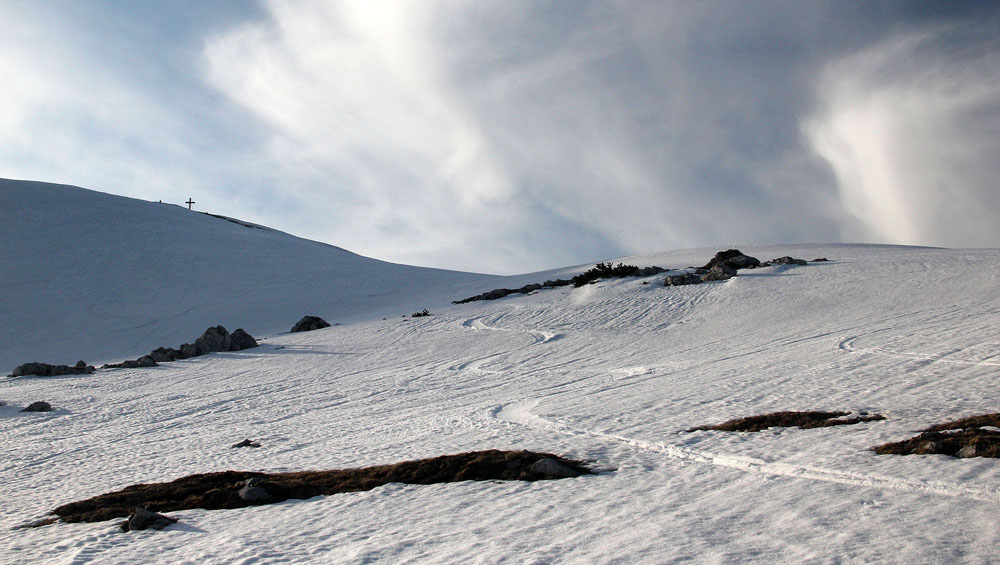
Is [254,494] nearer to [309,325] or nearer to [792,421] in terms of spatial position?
[792,421]

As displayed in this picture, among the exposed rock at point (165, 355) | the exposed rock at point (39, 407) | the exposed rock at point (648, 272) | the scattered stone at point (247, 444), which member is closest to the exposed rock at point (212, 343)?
the exposed rock at point (165, 355)

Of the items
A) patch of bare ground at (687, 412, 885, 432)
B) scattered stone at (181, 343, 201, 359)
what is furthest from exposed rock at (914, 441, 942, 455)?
scattered stone at (181, 343, 201, 359)

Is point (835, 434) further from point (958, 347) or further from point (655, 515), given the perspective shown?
point (958, 347)

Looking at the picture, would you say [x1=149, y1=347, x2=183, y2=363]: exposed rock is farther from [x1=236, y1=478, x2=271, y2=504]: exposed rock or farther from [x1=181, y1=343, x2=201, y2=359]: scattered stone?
[x1=236, y1=478, x2=271, y2=504]: exposed rock

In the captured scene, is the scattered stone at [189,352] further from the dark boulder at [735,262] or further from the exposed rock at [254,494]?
the dark boulder at [735,262]

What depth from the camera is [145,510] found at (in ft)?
22.5

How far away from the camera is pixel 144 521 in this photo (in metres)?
6.74

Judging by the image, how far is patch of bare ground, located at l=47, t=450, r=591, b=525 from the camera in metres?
7.45

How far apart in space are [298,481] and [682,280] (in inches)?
773

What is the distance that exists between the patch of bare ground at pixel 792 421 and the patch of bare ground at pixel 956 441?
1.01 m

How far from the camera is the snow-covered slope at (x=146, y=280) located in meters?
29.5

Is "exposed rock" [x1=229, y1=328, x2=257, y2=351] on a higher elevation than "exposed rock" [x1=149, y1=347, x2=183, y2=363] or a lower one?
higher

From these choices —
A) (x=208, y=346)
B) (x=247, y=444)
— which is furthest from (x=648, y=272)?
(x=247, y=444)

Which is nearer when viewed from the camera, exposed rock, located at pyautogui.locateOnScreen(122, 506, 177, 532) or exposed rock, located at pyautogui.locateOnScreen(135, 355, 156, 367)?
exposed rock, located at pyautogui.locateOnScreen(122, 506, 177, 532)
